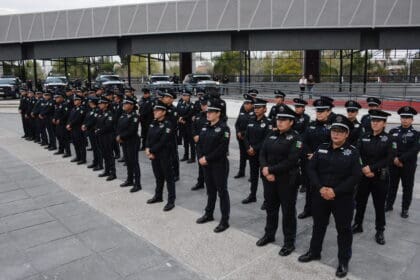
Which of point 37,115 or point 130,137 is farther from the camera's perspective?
point 37,115

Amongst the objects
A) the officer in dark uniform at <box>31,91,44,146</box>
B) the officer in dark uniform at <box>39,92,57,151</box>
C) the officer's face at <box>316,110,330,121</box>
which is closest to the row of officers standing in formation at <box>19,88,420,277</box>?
the officer's face at <box>316,110,330,121</box>

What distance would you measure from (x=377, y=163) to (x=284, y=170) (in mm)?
1410

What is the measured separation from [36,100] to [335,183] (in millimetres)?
11410

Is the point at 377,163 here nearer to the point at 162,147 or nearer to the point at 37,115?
the point at 162,147

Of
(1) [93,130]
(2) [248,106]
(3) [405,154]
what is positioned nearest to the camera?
(3) [405,154]

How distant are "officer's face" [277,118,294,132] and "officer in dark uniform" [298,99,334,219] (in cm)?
139

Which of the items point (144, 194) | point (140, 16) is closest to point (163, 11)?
point (140, 16)

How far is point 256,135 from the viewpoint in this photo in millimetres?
7145

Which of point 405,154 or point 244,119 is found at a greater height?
point 244,119

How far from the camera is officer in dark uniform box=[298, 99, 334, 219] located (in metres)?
6.43

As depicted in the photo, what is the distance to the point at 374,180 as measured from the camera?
5.38 m

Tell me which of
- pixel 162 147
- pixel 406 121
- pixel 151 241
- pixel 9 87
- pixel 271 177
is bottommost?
pixel 151 241

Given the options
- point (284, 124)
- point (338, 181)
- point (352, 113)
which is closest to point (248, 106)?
point (352, 113)

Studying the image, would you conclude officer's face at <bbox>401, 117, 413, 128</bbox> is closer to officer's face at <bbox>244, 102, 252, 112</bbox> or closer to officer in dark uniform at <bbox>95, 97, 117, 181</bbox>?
officer's face at <bbox>244, 102, 252, 112</bbox>
